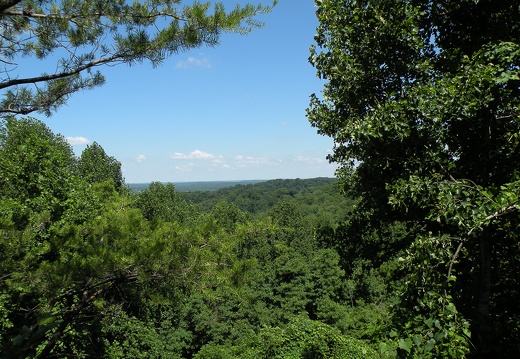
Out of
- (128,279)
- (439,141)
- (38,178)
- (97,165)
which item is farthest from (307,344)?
(97,165)

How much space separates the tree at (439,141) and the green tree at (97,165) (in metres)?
20.9

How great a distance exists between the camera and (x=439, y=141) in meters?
4.12

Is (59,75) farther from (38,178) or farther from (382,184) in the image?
(38,178)

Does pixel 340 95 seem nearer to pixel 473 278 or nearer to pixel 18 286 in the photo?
pixel 473 278

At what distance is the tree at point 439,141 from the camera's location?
3.13 meters

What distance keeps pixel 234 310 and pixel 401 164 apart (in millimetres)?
19046

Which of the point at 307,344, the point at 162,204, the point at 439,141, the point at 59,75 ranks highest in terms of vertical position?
the point at 59,75

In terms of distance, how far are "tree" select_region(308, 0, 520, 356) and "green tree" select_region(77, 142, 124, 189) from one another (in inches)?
822

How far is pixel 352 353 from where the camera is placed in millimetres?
10602

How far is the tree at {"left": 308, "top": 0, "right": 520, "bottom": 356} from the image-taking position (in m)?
3.13

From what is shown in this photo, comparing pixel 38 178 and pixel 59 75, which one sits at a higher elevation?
pixel 59 75

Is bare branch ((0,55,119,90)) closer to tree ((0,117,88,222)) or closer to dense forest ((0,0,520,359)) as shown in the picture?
dense forest ((0,0,520,359))

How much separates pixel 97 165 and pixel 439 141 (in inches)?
1013

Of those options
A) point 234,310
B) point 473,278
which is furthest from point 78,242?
point 234,310
